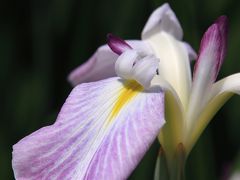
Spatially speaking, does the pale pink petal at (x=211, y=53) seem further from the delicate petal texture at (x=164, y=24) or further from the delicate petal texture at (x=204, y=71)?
the delicate petal texture at (x=164, y=24)

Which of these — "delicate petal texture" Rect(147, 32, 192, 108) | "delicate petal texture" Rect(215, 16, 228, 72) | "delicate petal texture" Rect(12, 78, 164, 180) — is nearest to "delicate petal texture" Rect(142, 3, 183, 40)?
"delicate petal texture" Rect(147, 32, 192, 108)

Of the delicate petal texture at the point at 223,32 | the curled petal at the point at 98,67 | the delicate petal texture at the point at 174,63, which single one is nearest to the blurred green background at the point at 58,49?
the curled petal at the point at 98,67

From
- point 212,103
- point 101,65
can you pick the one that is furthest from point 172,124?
point 101,65

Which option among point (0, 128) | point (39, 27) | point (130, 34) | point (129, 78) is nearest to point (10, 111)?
point (0, 128)

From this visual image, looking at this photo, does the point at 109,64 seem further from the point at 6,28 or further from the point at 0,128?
the point at 6,28

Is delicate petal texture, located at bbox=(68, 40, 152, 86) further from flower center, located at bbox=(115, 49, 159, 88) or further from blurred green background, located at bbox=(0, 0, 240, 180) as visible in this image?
blurred green background, located at bbox=(0, 0, 240, 180)
